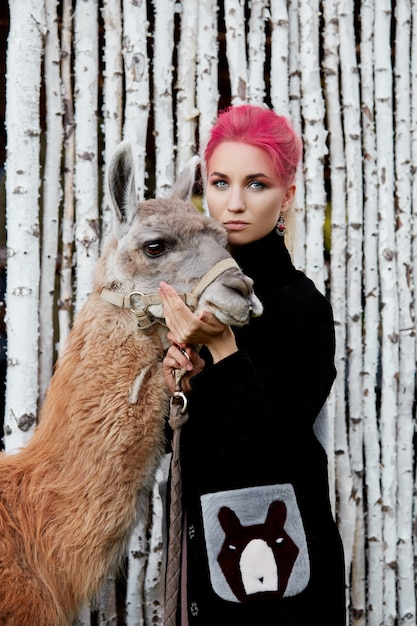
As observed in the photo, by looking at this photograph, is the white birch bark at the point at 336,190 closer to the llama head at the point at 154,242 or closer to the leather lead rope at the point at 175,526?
the llama head at the point at 154,242

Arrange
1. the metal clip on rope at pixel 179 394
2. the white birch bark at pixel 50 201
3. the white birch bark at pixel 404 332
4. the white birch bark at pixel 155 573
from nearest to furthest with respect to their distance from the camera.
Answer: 1. the metal clip on rope at pixel 179 394
2. the white birch bark at pixel 50 201
3. the white birch bark at pixel 155 573
4. the white birch bark at pixel 404 332

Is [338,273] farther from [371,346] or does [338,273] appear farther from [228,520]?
[228,520]

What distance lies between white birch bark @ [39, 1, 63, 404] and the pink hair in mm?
1288

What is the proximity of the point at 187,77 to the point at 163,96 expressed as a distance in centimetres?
19

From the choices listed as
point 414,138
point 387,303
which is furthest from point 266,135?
point 414,138

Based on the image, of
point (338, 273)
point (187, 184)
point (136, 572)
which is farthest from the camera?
point (338, 273)

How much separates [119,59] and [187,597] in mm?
2535

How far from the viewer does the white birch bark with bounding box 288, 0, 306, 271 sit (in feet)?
11.9

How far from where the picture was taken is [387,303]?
379 cm

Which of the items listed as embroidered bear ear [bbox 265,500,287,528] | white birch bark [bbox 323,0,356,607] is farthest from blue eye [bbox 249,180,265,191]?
A: white birch bark [bbox 323,0,356,607]

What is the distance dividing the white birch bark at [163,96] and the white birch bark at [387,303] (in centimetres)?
124

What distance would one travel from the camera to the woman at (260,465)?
5.92ft

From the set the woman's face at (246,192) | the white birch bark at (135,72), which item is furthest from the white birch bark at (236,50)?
the woman's face at (246,192)

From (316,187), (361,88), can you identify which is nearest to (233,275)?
(316,187)
